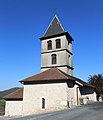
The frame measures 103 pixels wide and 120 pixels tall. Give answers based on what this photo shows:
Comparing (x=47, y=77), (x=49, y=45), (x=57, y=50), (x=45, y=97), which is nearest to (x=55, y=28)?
(x=49, y=45)

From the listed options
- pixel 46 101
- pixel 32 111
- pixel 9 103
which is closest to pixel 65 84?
pixel 46 101

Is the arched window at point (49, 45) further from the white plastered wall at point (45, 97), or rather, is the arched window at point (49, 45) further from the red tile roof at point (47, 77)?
the white plastered wall at point (45, 97)

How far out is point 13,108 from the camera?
2753 cm

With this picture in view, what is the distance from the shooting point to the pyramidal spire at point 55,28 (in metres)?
32.7

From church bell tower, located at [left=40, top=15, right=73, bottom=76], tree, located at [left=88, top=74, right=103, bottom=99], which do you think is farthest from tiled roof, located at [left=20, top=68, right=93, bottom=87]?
tree, located at [left=88, top=74, right=103, bottom=99]

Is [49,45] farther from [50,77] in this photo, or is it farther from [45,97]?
[45,97]

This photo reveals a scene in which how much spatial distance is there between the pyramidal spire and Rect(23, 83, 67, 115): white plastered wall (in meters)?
10.8

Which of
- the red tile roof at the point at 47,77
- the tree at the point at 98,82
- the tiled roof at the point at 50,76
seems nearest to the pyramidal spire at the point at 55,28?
the red tile roof at the point at 47,77

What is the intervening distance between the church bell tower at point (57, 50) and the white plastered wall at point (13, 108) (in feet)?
22.9

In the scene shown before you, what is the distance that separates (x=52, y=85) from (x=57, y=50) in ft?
25.4

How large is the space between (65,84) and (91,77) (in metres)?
23.2

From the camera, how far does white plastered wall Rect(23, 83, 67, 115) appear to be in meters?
24.2

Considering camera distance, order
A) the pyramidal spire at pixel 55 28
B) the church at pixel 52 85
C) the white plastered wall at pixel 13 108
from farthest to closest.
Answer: the pyramidal spire at pixel 55 28 → the white plastered wall at pixel 13 108 → the church at pixel 52 85

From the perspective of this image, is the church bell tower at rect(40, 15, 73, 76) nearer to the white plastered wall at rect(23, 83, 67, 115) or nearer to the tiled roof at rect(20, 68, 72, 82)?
the tiled roof at rect(20, 68, 72, 82)
